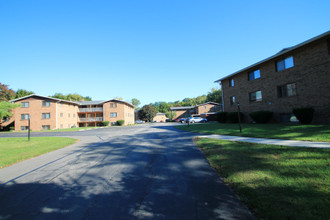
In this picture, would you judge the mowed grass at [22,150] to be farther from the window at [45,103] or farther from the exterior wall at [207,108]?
the exterior wall at [207,108]

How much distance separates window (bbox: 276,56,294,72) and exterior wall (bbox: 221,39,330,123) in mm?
292

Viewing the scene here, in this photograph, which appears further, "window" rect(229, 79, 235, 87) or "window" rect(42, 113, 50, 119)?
"window" rect(42, 113, 50, 119)

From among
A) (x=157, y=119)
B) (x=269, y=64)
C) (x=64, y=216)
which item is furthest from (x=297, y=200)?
(x=157, y=119)

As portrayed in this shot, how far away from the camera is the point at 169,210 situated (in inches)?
105

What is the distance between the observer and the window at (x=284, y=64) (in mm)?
14273

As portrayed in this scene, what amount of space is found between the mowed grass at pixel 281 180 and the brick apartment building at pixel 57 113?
37.5 meters

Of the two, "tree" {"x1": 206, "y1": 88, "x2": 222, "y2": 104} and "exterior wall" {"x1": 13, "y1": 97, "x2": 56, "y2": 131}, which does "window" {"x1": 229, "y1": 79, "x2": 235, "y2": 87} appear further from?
"tree" {"x1": 206, "y1": 88, "x2": 222, "y2": 104}

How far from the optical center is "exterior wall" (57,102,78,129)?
33969 mm

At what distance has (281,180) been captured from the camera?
3.36 m

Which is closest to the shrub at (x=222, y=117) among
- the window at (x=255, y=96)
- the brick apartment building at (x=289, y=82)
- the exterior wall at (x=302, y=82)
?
the brick apartment building at (x=289, y=82)

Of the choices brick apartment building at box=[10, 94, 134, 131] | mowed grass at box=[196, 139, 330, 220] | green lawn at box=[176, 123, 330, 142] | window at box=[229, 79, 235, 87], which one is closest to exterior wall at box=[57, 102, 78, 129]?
brick apartment building at box=[10, 94, 134, 131]

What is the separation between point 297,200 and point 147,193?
106 inches

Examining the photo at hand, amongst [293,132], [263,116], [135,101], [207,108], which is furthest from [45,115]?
[135,101]

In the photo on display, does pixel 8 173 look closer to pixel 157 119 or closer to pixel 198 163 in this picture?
pixel 198 163
